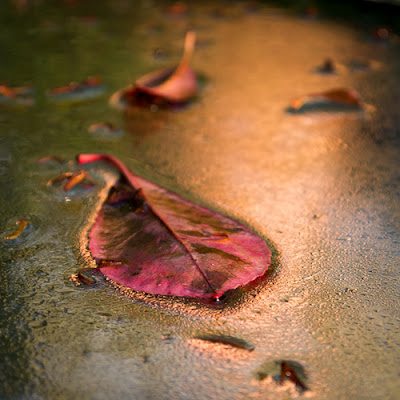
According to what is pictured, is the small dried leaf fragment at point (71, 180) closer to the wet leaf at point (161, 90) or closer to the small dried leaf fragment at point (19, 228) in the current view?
the small dried leaf fragment at point (19, 228)

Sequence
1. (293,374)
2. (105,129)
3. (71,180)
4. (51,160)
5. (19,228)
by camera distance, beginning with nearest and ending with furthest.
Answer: (293,374)
(19,228)
(71,180)
(51,160)
(105,129)

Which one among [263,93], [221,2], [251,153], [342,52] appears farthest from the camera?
[221,2]

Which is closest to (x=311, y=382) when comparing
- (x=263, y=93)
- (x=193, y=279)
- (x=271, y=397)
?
(x=271, y=397)

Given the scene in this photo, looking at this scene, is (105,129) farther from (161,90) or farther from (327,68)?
(327,68)

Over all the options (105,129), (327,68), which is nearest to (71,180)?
(105,129)

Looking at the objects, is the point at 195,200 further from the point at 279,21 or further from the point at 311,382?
the point at 279,21

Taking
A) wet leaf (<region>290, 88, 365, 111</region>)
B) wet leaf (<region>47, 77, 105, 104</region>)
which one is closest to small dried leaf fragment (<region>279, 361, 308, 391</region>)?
wet leaf (<region>290, 88, 365, 111</region>)

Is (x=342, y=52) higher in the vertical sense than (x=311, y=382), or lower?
higher
